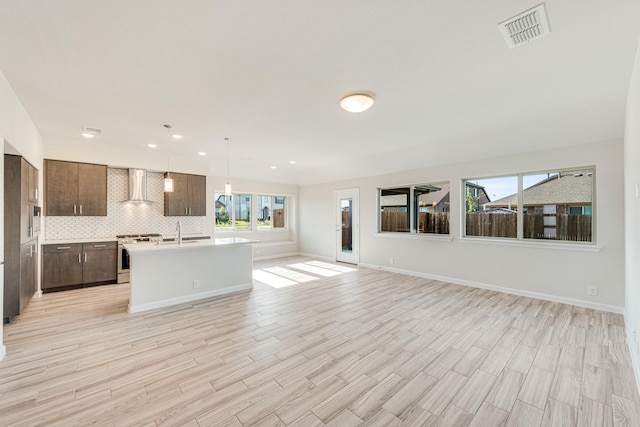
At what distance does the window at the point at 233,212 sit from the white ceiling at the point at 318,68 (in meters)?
3.38

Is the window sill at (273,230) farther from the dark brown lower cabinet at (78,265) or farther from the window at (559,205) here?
the window at (559,205)

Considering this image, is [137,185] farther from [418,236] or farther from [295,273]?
[418,236]

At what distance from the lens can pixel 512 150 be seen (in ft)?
15.1

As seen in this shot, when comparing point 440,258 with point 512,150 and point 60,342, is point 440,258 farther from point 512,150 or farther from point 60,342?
point 60,342

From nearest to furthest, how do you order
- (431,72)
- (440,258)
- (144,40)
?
(144,40), (431,72), (440,258)

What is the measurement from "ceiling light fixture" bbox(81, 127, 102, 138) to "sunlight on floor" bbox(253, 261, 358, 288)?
3657mm

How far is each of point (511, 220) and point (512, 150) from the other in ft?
4.08

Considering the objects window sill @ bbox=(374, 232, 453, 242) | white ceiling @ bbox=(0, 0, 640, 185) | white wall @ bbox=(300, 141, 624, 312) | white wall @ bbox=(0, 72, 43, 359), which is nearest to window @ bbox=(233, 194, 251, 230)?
white wall @ bbox=(300, 141, 624, 312)

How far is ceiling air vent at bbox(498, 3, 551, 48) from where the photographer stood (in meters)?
1.77

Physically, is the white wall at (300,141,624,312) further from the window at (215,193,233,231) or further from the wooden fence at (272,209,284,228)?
the window at (215,193,233,231)

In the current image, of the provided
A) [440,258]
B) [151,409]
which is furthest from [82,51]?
[440,258]

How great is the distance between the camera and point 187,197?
21.0ft

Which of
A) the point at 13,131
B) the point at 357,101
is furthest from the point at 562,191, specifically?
the point at 13,131

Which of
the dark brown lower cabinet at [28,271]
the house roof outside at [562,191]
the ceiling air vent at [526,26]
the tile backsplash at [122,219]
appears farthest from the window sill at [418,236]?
the dark brown lower cabinet at [28,271]
